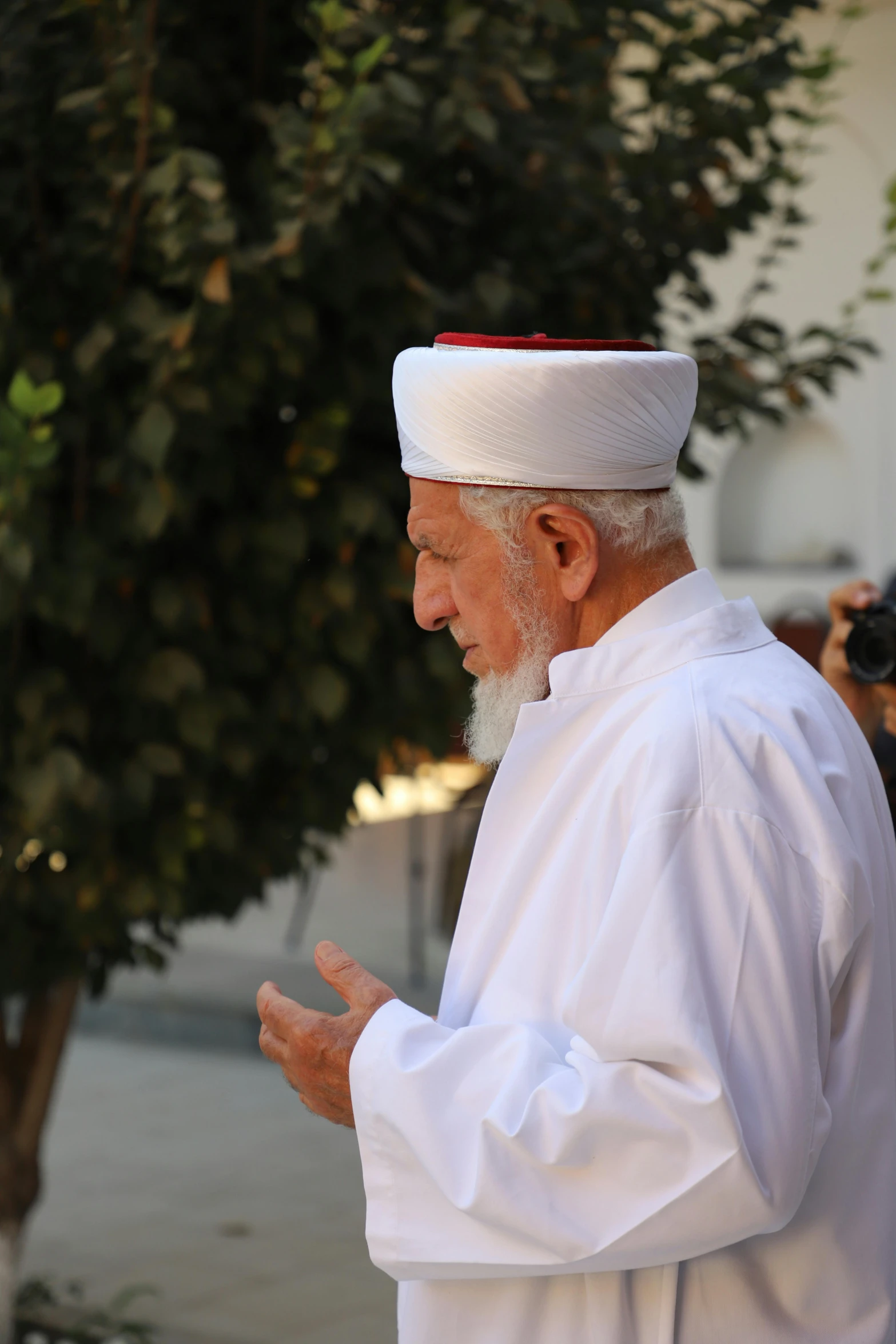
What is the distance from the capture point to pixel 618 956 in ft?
4.59

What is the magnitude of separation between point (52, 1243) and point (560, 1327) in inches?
147

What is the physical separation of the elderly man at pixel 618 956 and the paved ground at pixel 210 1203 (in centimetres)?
282

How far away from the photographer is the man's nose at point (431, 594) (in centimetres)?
178

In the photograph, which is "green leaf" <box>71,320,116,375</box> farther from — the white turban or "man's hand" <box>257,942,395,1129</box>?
"man's hand" <box>257,942,395,1129</box>

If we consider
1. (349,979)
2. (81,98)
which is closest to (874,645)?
(349,979)

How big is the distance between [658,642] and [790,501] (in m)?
10.8

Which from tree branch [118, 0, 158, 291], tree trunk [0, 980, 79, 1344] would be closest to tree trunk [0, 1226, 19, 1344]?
tree trunk [0, 980, 79, 1344]

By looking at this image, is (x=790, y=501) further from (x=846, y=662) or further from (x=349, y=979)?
(x=349, y=979)

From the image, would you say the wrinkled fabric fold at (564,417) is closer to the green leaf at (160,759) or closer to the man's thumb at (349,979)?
the man's thumb at (349,979)

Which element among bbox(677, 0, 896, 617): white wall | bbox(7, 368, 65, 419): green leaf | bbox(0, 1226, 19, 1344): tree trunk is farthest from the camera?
bbox(677, 0, 896, 617): white wall

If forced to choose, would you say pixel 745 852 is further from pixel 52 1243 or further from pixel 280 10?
pixel 52 1243

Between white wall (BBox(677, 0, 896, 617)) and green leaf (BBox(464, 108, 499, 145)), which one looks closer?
green leaf (BBox(464, 108, 499, 145))

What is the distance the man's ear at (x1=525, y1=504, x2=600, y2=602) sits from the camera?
1662 mm

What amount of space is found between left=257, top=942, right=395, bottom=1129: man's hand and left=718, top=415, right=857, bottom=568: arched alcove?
10.3 meters
